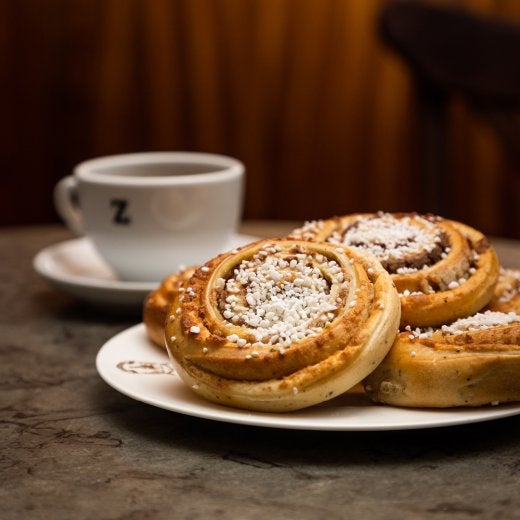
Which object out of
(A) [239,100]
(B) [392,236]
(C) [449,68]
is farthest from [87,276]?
(A) [239,100]

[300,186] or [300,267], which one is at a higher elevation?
[300,267]

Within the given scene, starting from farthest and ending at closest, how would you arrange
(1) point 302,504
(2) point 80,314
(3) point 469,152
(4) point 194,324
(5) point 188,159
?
(3) point 469,152 < (5) point 188,159 < (2) point 80,314 < (4) point 194,324 < (1) point 302,504

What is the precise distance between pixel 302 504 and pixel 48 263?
743mm

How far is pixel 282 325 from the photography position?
782 mm

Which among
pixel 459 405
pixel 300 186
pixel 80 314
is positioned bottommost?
pixel 300 186

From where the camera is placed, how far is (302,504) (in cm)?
67

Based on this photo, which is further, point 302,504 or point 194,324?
point 194,324

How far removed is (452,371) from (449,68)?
179 cm

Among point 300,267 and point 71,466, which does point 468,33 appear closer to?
point 300,267

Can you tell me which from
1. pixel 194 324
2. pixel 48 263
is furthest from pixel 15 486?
pixel 48 263

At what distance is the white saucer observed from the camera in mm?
1183

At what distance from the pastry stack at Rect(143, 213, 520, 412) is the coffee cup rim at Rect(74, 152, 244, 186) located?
1.37 ft

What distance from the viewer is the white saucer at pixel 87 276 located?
1.18 metres


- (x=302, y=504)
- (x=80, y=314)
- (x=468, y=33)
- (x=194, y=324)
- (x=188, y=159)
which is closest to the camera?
(x=302, y=504)
